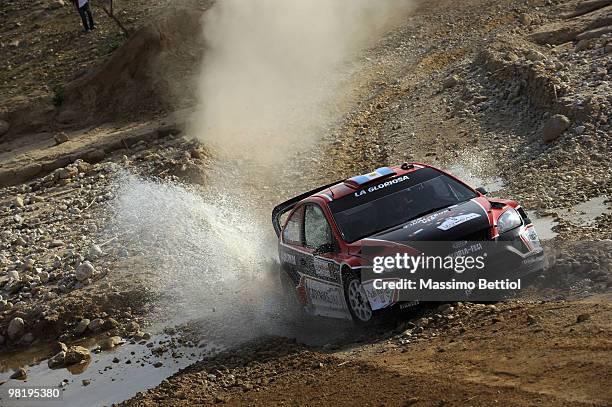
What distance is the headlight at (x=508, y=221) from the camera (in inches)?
382

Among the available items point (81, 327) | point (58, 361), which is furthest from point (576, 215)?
point (58, 361)

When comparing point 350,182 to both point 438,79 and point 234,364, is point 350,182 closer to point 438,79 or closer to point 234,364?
point 234,364

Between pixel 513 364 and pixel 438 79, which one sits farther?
pixel 438 79

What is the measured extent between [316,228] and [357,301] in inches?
50.1

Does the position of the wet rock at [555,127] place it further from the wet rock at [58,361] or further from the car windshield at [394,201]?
the wet rock at [58,361]

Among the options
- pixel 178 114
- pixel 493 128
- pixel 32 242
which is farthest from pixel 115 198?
pixel 493 128

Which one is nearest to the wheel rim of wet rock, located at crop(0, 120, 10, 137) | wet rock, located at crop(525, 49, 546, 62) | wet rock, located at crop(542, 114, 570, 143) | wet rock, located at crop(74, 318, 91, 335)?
wet rock, located at crop(74, 318, 91, 335)

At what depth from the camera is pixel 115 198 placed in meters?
17.8

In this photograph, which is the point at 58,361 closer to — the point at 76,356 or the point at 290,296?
the point at 76,356

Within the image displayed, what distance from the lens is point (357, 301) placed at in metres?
9.88

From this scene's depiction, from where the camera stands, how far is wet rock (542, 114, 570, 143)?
1557 centimetres

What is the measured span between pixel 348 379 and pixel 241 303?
4.34 metres

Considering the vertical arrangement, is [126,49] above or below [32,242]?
above

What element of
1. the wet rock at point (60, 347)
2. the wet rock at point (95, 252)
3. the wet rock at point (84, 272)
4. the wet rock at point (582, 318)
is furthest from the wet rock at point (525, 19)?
the wet rock at point (582, 318)
